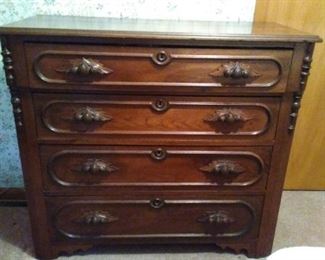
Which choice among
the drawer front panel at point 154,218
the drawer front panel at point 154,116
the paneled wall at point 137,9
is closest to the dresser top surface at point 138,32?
the drawer front panel at point 154,116

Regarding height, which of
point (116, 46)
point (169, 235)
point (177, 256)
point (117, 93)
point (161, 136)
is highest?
point (116, 46)

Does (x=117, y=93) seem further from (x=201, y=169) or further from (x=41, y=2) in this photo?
(x=41, y=2)

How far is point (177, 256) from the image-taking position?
1.42 m

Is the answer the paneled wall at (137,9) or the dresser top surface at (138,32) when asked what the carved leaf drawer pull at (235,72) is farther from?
the paneled wall at (137,9)

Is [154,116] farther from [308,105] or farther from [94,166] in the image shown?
[308,105]

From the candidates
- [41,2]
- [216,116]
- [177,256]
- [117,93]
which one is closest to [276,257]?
[216,116]

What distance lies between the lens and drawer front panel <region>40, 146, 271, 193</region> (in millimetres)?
1193

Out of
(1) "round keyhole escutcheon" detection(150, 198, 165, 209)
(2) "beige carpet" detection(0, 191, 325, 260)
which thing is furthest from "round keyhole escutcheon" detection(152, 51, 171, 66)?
(2) "beige carpet" detection(0, 191, 325, 260)

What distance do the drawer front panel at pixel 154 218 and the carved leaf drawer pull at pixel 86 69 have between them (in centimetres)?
52

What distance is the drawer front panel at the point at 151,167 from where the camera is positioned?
1.19 metres

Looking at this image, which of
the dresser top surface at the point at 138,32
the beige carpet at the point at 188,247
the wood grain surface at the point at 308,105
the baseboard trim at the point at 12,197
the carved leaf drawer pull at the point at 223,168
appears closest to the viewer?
the dresser top surface at the point at 138,32

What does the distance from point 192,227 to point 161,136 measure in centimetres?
45

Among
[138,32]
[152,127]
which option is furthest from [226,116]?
[138,32]

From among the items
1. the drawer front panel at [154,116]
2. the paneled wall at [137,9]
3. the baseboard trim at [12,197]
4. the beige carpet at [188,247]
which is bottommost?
the beige carpet at [188,247]
